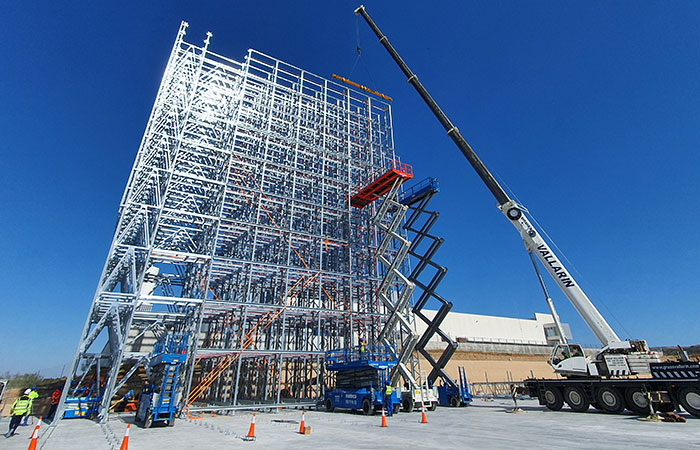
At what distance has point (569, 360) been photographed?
49.0ft

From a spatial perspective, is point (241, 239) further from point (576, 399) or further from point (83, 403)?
point (576, 399)

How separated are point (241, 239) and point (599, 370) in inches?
764

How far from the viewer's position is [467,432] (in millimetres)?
9961

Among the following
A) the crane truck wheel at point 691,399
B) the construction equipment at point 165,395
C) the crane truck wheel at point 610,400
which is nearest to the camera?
the construction equipment at point 165,395

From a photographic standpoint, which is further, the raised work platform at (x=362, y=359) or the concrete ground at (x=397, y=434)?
the raised work platform at (x=362, y=359)

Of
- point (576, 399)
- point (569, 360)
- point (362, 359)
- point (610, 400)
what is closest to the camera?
point (610, 400)

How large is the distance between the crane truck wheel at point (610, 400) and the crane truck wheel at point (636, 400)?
0.24 meters

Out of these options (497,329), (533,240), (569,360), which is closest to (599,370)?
(569,360)

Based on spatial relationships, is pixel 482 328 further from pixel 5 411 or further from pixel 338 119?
pixel 5 411

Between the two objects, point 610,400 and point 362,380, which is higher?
point 362,380

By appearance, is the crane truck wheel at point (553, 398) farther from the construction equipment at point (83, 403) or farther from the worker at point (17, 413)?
the construction equipment at point (83, 403)

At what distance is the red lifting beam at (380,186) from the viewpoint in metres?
22.2

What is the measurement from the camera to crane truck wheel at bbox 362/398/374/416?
581 inches

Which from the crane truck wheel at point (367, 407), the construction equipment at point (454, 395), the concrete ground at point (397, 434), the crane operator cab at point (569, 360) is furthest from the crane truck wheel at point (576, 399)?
the crane truck wheel at point (367, 407)
